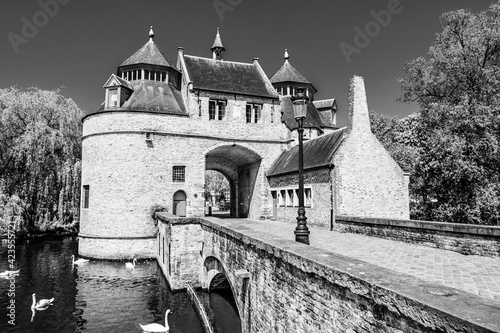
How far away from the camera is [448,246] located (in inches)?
372

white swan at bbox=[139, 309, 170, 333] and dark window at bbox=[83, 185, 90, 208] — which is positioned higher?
dark window at bbox=[83, 185, 90, 208]

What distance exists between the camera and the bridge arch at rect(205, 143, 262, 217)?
25766 mm

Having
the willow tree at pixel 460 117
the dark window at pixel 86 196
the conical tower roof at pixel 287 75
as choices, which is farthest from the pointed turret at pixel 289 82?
the dark window at pixel 86 196

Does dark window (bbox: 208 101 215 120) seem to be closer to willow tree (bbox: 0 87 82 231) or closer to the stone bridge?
willow tree (bbox: 0 87 82 231)

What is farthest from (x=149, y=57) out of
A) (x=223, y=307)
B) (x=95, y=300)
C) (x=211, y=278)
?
(x=223, y=307)

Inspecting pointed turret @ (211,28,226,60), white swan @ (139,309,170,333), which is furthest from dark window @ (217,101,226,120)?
white swan @ (139,309,170,333)

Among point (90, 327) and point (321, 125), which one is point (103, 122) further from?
point (321, 125)

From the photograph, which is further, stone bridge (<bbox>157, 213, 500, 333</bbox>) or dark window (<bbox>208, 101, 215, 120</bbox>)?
Result: dark window (<bbox>208, 101, 215, 120</bbox>)

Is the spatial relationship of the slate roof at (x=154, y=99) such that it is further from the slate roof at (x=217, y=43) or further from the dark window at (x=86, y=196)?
the slate roof at (x=217, y=43)

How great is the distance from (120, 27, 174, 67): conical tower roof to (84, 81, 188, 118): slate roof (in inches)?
64.1

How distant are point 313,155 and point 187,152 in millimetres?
8631

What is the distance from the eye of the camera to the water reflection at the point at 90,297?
11820mm

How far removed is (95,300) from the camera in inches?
563

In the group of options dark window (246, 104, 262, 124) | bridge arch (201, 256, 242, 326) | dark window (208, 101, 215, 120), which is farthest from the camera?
dark window (246, 104, 262, 124)
